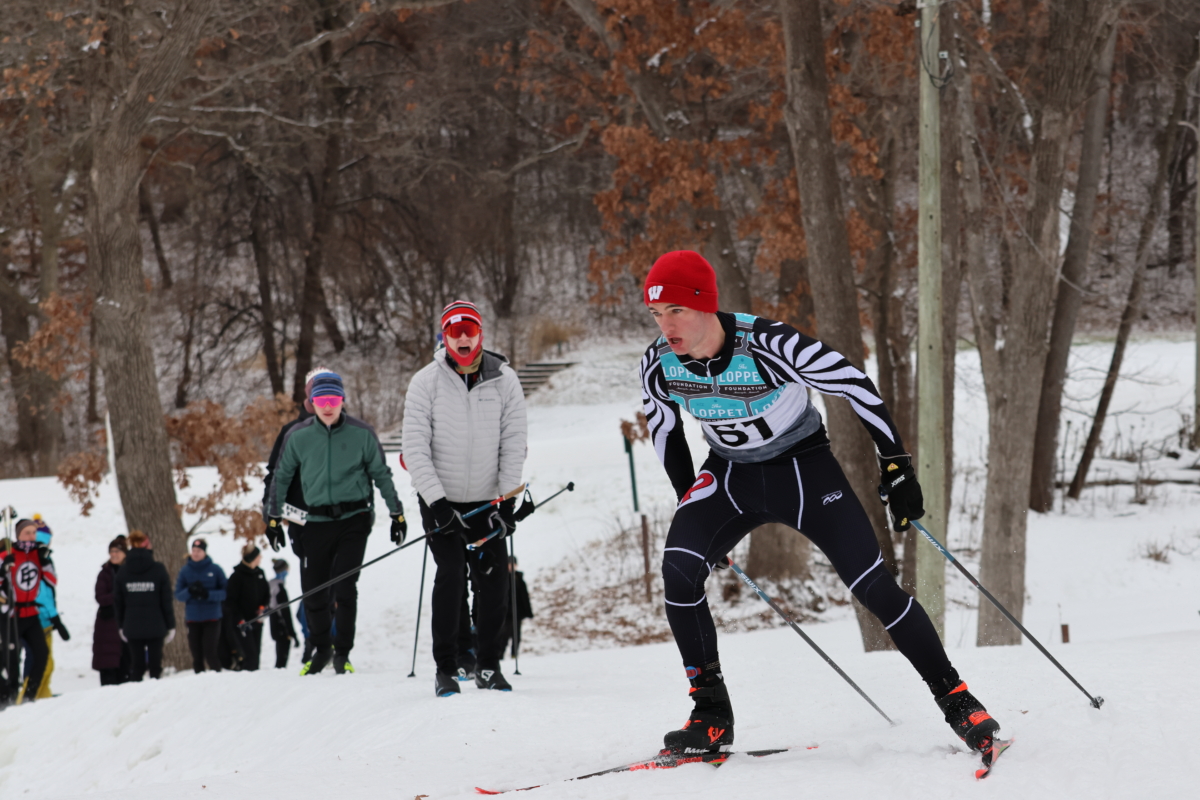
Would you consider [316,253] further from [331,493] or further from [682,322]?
[682,322]

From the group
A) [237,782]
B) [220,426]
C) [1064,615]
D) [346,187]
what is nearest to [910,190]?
[346,187]

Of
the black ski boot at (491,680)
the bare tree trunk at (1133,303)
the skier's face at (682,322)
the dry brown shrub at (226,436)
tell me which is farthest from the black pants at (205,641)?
the bare tree trunk at (1133,303)

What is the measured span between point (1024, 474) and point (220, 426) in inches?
406

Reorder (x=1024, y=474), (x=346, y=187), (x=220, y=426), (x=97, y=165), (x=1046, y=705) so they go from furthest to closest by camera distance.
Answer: (x=346, y=187), (x=220, y=426), (x=97, y=165), (x=1024, y=474), (x=1046, y=705)

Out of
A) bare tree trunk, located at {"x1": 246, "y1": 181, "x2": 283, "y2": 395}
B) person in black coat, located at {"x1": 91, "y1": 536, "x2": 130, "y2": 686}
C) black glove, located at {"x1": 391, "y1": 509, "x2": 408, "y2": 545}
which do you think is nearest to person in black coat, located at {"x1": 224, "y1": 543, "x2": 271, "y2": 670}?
person in black coat, located at {"x1": 91, "y1": 536, "x2": 130, "y2": 686}

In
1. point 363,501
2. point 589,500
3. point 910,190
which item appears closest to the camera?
point 363,501

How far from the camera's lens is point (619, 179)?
12922 millimetres

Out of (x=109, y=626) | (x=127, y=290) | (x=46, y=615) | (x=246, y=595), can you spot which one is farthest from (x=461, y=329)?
(x=127, y=290)

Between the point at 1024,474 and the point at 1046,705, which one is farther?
the point at 1024,474

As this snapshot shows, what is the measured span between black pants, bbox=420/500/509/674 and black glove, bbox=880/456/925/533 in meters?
2.58

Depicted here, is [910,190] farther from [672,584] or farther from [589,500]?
[672,584]

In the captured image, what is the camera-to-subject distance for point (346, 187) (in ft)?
100

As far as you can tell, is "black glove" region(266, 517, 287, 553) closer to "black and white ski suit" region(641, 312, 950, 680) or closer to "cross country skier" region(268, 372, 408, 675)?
"cross country skier" region(268, 372, 408, 675)

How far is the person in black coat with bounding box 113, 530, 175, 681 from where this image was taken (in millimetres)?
9734
